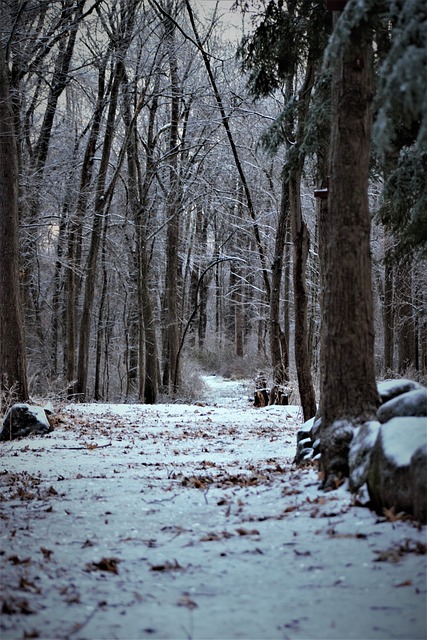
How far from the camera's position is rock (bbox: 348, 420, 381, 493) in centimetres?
468

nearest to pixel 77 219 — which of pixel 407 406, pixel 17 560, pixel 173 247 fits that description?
pixel 173 247

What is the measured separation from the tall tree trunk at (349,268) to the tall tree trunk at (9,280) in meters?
→ 8.16

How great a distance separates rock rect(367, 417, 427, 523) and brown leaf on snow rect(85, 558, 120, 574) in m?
1.82

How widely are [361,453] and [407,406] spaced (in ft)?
1.77

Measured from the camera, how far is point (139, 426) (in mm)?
12000

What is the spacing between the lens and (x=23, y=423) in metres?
10.2

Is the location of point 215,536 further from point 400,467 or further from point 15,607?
point 15,607

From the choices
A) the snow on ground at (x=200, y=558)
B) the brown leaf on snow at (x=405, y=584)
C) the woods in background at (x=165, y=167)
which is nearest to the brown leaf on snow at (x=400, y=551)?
the snow on ground at (x=200, y=558)

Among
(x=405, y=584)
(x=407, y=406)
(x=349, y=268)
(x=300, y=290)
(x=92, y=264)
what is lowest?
(x=405, y=584)

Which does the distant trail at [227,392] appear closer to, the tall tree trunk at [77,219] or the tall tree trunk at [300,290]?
the tall tree trunk at [77,219]

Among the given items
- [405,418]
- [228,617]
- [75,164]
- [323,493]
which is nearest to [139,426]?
[323,493]

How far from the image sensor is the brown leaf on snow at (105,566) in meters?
3.69

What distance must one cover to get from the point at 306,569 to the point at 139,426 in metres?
8.76

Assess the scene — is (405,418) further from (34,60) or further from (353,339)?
(34,60)
